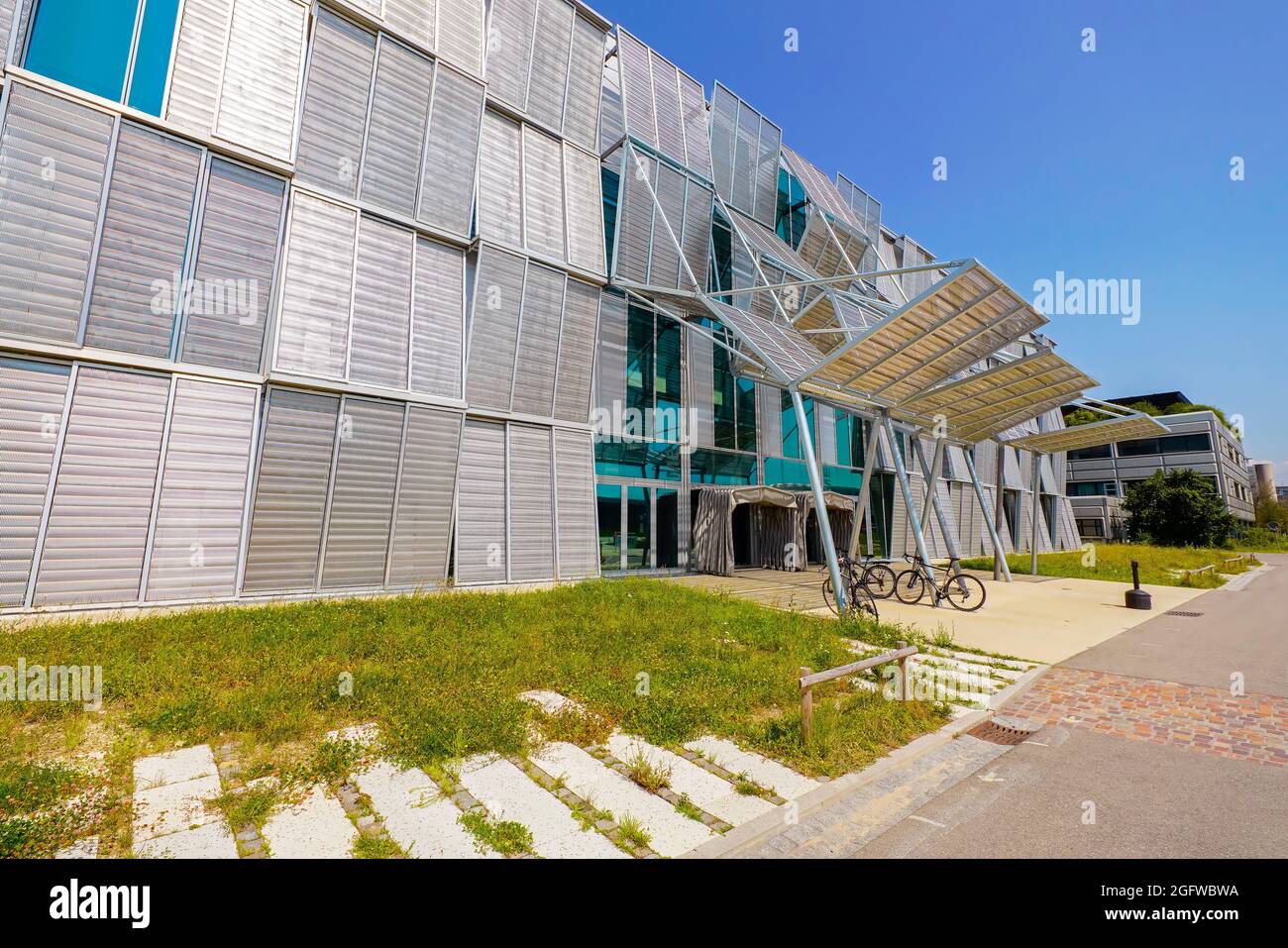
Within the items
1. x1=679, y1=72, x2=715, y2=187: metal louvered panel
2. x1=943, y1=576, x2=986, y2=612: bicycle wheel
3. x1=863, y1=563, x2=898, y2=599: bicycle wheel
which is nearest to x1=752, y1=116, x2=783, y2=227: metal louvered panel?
x1=679, y1=72, x2=715, y2=187: metal louvered panel

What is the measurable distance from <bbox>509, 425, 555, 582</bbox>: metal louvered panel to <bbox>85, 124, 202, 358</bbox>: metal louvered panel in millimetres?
7216

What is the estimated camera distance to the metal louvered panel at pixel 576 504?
15.1m

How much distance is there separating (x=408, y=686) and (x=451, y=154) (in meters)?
13.1

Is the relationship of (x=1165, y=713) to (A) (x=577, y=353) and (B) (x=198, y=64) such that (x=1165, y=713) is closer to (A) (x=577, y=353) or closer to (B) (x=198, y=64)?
(A) (x=577, y=353)

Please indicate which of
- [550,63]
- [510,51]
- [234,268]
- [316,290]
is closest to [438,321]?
[316,290]

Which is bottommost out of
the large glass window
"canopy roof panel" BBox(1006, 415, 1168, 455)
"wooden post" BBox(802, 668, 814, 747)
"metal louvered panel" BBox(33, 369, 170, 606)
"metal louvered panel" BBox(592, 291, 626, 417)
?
"wooden post" BBox(802, 668, 814, 747)

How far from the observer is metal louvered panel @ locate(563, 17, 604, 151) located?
1700 cm

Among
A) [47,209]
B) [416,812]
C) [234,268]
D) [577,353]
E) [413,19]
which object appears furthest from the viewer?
[577,353]

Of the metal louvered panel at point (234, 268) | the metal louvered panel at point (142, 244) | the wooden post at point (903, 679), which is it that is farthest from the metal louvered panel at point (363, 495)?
the wooden post at point (903, 679)

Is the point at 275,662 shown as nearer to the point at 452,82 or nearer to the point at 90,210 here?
the point at 90,210

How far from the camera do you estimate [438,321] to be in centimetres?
1331

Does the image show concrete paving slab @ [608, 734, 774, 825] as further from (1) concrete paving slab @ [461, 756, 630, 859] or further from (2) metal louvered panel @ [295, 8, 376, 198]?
(2) metal louvered panel @ [295, 8, 376, 198]
